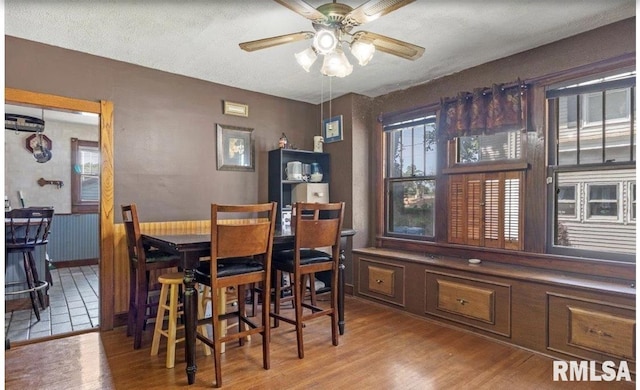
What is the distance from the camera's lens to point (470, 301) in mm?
3084

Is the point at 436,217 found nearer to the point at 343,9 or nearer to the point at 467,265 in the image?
the point at 467,265

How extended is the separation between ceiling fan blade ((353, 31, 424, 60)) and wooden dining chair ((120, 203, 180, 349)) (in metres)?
1.92

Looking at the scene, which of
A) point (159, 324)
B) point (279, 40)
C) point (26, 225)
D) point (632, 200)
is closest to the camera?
point (279, 40)

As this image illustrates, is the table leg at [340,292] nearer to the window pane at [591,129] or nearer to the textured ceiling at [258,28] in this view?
the textured ceiling at [258,28]

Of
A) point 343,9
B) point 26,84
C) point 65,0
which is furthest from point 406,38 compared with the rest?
point 26,84

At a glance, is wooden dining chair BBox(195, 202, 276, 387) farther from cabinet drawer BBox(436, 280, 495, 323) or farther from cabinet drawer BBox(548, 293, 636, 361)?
cabinet drawer BBox(548, 293, 636, 361)

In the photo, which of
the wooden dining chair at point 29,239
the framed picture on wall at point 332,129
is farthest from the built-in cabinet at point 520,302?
the wooden dining chair at point 29,239

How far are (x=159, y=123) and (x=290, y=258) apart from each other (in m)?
1.87

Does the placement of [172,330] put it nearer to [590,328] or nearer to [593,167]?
[590,328]

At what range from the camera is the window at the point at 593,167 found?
258 cm

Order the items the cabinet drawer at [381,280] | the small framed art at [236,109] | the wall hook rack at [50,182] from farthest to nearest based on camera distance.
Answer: the wall hook rack at [50,182], the small framed art at [236,109], the cabinet drawer at [381,280]

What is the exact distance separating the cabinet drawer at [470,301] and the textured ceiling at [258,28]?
1.90 m

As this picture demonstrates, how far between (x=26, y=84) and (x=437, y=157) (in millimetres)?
3562

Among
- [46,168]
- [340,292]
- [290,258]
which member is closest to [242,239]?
[290,258]
